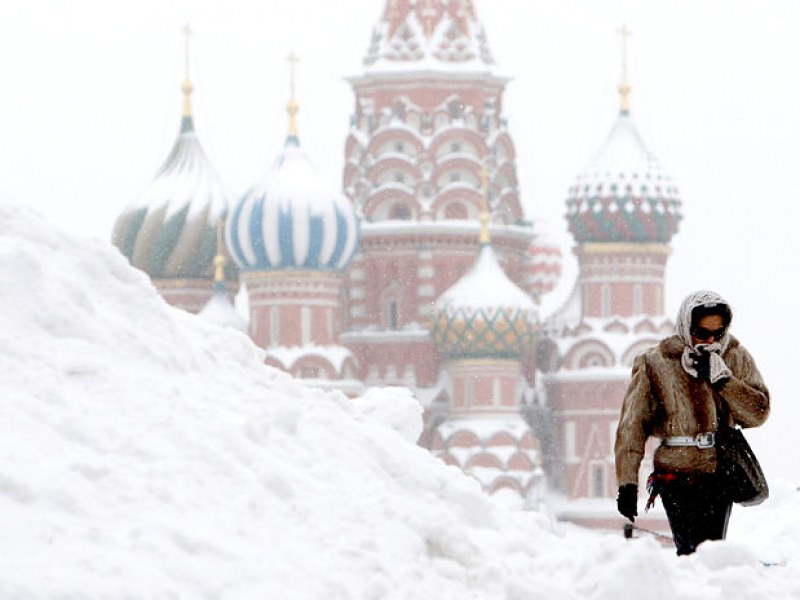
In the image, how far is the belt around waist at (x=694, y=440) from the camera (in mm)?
5957

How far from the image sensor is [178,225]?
42188mm

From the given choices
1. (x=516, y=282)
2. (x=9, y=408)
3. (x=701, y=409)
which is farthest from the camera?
(x=516, y=282)

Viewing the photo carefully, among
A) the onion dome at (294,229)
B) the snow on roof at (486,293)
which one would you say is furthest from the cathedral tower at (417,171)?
the snow on roof at (486,293)

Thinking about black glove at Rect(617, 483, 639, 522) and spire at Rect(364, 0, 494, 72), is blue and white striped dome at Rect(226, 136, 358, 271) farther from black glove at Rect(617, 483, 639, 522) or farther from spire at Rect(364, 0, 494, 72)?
black glove at Rect(617, 483, 639, 522)

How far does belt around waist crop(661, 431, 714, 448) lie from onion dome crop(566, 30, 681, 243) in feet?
113

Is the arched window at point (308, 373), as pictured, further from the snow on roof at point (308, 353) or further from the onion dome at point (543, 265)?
the onion dome at point (543, 265)

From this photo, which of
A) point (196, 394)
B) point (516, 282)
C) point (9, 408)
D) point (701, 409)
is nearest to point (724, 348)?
point (701, 409)

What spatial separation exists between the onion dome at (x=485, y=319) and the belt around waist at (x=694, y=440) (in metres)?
33.4

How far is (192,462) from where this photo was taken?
5629 millimetres

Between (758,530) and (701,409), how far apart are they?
2.81 metres

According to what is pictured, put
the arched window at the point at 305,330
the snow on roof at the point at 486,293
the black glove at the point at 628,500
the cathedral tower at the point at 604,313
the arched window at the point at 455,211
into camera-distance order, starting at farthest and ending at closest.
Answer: the arched window at the point at 455,211 < the cathedral tower at the point at 604,313 < the arched window at the point at 305,330 < the snow on roof at the point at 486,293 < the black glove at the point at 628,500

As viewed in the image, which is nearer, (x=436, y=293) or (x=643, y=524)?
(x=643, y=524)

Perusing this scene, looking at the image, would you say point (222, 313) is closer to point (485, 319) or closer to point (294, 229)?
point (294, 229)

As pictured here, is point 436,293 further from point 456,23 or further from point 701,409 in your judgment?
point 701,409
